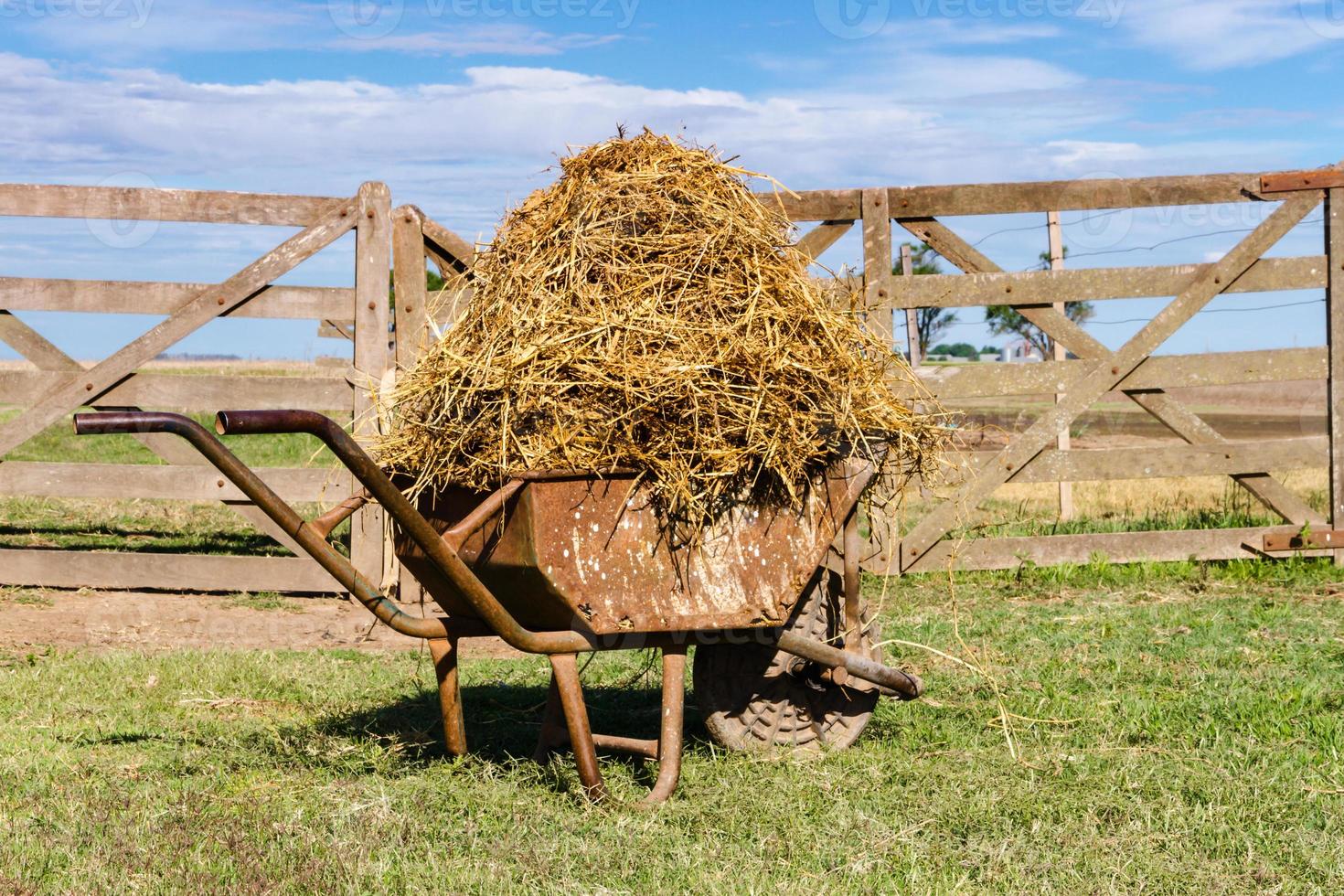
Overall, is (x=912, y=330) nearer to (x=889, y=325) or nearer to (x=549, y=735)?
(x=889, y=325)

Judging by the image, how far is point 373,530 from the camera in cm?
Answer: 709

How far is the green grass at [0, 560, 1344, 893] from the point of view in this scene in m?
3.13

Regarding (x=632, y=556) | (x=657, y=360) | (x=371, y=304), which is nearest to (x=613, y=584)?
(x=632, y=556)

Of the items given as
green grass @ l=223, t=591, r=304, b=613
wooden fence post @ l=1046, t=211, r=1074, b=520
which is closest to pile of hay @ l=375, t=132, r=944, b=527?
green grass @ l=223, t=591, r=304, b=613

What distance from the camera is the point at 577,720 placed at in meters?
3.62

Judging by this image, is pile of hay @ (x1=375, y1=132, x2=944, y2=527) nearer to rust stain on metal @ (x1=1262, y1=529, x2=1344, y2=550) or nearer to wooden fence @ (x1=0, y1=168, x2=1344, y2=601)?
wooden fence @ (x1=0, y1=168, x2=1344, y2=601)

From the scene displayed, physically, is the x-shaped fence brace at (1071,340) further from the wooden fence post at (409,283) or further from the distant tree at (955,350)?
the distant tree at (955,350)

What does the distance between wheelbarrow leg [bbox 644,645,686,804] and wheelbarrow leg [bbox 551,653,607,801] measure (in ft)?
0.52

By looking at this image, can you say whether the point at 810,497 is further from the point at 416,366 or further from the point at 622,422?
the point at 416,366

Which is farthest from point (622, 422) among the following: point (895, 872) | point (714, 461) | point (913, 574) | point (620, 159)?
point (913, 574)

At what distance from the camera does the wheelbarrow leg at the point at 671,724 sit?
146 inches

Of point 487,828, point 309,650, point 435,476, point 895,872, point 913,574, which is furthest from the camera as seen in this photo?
point 913,574

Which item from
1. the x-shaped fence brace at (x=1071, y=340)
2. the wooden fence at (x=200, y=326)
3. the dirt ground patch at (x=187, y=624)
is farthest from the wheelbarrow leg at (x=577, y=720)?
the x-shaped fence brace at (x=1071, y=340)

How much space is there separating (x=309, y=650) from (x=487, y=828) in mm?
3023
